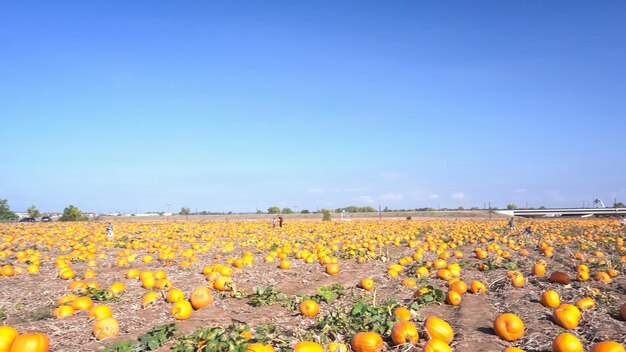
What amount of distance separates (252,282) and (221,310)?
8.42 ft

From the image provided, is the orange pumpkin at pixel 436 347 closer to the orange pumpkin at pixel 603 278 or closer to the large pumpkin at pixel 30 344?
the large pumpkin at pixel 30 344

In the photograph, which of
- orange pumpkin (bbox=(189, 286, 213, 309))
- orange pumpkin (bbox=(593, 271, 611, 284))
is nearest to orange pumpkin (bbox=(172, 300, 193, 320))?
orange pumpkin (bbox=(189, 286, 213, 309))

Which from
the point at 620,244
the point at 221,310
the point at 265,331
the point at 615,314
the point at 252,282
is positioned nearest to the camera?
the point at 265,331

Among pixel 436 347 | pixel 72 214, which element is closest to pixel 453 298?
pixel 436 347

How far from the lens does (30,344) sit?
4.78m

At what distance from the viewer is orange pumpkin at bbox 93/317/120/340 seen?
564cm

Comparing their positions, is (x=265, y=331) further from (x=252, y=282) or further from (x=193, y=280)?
(x=193, y=280)

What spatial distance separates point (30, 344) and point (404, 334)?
14.9 feet

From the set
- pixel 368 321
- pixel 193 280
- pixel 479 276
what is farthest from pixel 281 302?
pixel 479 276

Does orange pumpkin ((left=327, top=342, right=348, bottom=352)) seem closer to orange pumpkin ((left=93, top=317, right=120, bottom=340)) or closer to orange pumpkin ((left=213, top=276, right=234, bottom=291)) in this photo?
orange pumpkin ((left=93, top=317, right=120, bottom=340))

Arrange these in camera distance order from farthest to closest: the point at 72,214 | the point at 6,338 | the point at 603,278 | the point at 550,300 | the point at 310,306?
1. the point at 72,214
2. the point at 603,278
3. the point at 550,300
4. the point at 310,306
5. the point at 6,338

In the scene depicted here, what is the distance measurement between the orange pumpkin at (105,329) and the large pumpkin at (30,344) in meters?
A: 0.76

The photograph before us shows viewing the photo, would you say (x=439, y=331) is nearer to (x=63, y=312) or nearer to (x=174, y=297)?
(x=174, y=297)

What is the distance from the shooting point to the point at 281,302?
7703mm
